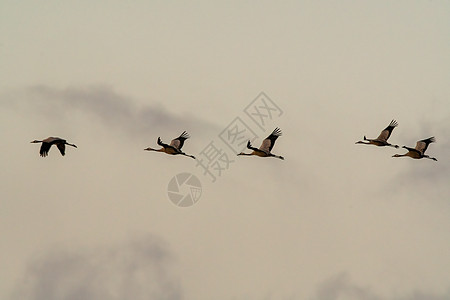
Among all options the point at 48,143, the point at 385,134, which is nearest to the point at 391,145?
the point at 385,134

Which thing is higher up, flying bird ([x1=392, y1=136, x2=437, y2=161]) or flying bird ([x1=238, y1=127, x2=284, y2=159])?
flying bird ([x1=238, y1=127, x2=284, y2=159])

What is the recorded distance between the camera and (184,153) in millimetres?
92438

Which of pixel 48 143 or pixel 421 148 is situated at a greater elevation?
pixel 48 143

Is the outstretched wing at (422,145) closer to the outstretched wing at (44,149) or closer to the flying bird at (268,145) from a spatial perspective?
the flying bird at (268,145)

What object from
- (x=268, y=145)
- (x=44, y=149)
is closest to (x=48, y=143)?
(x=44, y=149)

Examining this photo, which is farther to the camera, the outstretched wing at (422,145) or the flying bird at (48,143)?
the outstretched wing at (422,145)

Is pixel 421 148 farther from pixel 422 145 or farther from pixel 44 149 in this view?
pixel 44 149

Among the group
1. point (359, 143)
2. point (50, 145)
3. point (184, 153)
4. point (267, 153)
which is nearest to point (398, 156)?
point (359, 143)

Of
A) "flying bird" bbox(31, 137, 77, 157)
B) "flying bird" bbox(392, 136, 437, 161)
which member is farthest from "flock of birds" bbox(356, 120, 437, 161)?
"flying bird" bbox(31, 137, 77, 157)

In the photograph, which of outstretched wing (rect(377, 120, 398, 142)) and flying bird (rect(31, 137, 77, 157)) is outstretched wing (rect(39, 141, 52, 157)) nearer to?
flying bird (rect(31, 137, 77, 157))

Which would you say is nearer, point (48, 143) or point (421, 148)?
point (48, 143)

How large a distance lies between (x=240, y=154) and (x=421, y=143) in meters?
16.1

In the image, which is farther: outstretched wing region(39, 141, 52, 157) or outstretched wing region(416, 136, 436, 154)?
outstretched wing region(416, 136, 436, 154)

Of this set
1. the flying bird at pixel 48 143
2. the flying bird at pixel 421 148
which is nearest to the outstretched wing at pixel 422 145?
the flying bird at pixel 421 148
